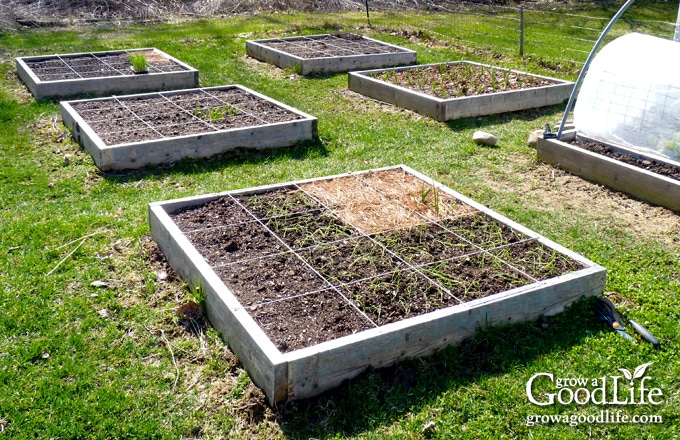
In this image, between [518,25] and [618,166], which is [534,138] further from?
[518,25]

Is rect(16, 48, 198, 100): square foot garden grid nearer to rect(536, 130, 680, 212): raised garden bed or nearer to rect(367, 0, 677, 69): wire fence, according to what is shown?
rect(536, 130, 680, 212): raised garden bed

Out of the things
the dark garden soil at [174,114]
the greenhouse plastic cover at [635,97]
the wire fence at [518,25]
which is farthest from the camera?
the wire fence at [518,25]

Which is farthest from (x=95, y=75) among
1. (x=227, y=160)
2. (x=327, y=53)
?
(x=227, y=160)

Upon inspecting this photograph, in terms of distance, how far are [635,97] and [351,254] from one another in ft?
13.3

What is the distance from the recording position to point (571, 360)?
13.0 ft

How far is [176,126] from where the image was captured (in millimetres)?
7836

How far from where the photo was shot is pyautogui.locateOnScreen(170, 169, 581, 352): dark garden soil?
4109 millimetres

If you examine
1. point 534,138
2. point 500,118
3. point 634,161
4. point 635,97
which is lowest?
point 500,118

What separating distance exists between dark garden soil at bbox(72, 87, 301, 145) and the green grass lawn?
505mm

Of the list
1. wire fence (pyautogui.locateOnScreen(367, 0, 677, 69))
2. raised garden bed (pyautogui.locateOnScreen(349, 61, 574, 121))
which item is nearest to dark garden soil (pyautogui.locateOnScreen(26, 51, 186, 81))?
raised garden bed (pyautogui.locateOnScreen(349, 61, 574, 121))

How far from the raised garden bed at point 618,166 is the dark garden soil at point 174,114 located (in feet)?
10.5

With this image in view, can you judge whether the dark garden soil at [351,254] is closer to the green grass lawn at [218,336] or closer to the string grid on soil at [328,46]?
the green grass lawn at [218,336]

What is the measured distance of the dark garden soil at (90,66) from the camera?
10617mm

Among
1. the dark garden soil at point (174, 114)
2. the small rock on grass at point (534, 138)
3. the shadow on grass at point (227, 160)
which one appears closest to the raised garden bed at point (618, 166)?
the small rock on grass at point (534, 138)
